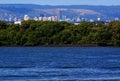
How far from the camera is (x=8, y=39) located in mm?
146625

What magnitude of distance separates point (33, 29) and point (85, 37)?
1412 centimetres

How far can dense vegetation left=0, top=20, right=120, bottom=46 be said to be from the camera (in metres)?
144

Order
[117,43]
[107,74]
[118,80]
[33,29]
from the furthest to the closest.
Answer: [33,29], [117,43], [107,74], [118,80]

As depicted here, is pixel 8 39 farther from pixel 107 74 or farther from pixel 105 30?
pixel 107 74

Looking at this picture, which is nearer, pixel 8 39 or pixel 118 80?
pixel 118 80

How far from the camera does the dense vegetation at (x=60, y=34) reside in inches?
5659

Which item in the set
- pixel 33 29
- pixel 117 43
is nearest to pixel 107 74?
pixel 117 43

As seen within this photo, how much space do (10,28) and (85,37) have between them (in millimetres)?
19821

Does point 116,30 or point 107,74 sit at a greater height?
point 107,74

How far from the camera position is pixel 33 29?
151625mm

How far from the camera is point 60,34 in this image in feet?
480

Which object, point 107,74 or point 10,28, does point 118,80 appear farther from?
point 10,28

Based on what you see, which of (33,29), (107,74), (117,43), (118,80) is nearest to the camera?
(118,80)

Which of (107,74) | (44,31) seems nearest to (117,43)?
(44,31)
